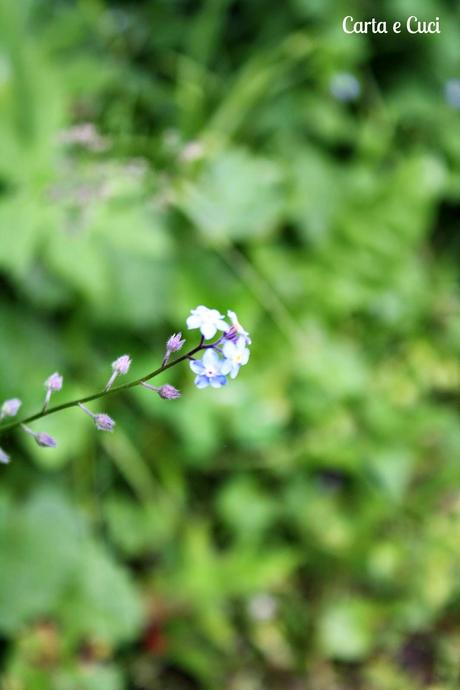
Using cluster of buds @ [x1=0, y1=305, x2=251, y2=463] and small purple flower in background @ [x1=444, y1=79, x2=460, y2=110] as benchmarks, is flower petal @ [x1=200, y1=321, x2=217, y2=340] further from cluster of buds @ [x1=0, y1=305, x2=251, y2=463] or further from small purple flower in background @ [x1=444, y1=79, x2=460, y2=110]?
small purple flower in background @ [x1=444, y1=79, x2=460, y2=110]

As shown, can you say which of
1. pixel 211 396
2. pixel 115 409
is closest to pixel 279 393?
pixel 211 396

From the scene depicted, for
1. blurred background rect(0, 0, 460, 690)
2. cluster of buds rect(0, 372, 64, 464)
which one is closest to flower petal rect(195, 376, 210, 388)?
cluster of buds rect(0, 372, 64, 464)

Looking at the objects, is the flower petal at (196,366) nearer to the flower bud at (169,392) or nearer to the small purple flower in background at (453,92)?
the flower bud at (169,392)

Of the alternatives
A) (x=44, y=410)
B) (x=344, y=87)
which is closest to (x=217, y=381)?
(x=44, y=410)

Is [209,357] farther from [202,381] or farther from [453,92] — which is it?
[453,92]

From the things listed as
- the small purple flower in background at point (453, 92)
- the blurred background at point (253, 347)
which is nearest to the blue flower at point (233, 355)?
the blurred background at point (253, 347)
